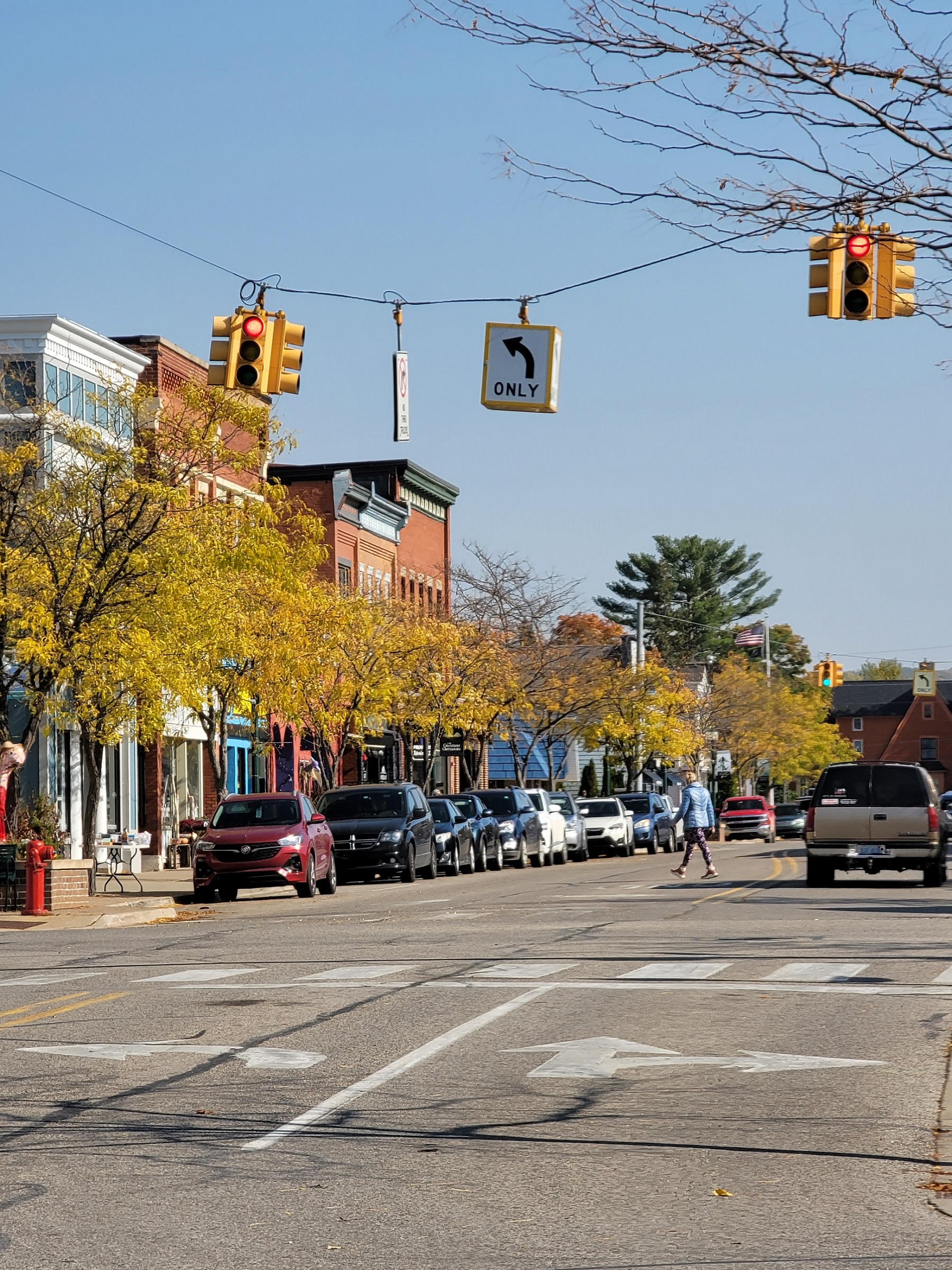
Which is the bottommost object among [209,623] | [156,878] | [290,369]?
[156,878]

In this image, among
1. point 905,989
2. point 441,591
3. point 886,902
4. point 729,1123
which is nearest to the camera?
point 729,1123

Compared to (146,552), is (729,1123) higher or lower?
lower

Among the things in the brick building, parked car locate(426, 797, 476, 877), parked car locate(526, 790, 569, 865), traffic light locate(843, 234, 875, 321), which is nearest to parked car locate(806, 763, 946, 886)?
parked car locate(426, 797, 476, 877)

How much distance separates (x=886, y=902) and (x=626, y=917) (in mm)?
4390

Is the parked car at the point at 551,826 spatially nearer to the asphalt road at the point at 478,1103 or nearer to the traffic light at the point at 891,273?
the asphalt road at the point at 478,1103

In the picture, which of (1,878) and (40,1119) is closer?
(40,1119)

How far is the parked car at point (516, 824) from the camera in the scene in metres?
43.1

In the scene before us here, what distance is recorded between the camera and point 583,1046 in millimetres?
11180

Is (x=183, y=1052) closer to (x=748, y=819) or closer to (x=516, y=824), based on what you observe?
(x=516, y=824)

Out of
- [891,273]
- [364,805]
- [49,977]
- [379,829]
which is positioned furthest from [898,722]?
[49,977]

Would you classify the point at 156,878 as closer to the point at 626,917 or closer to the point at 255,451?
the point at 255,451

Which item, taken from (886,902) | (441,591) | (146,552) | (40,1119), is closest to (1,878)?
(146,552)

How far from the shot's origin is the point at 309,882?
29094 mm

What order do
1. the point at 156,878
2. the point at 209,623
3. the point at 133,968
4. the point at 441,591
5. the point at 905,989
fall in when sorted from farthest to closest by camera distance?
1. the point at 441,591
2. the point at 156,878
3. the point at 209,623
4. the point at 133,968
5. the point at 905,989
